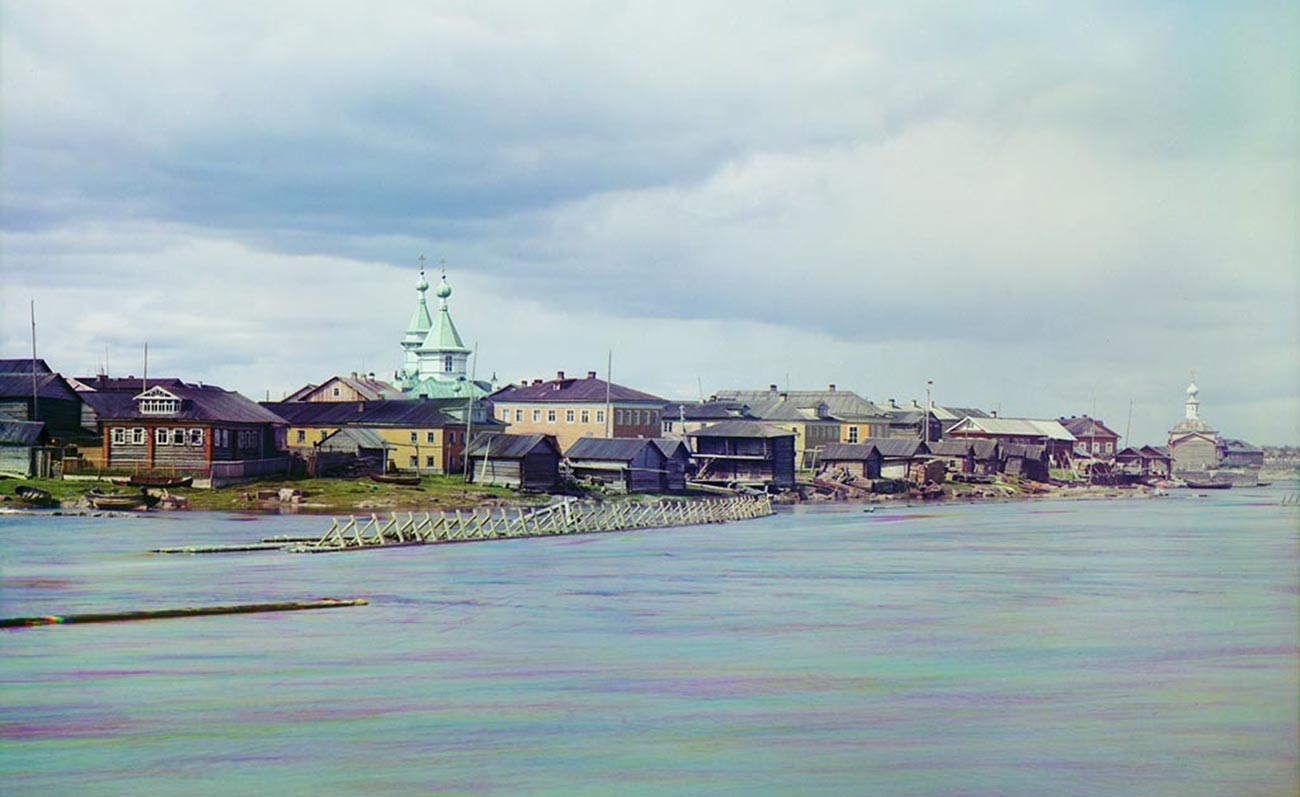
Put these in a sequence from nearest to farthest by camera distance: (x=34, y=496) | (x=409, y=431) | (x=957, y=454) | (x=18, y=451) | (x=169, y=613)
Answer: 1. (x=169, y=613)
2. (x=34, y=496)
3. (x=18, y=451)
4. (x=409, y=431)
5. (x=957, y=454)

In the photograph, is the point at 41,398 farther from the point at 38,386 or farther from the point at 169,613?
the point at 169,613

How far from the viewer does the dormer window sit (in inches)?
3297

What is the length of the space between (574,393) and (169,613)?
9408 centimetres

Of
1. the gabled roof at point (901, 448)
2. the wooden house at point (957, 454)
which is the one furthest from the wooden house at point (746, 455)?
the wooden house at point (957, 454)

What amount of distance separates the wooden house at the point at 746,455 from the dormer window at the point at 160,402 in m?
47.5

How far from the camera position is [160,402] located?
83938mm

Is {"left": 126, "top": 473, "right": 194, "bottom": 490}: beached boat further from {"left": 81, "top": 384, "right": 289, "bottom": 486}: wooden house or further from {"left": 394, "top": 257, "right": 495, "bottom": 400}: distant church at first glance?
{"left": 394, "top": 257, "right": 495, "bottom": 400}: distant church

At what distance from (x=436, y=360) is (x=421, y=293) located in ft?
45.8

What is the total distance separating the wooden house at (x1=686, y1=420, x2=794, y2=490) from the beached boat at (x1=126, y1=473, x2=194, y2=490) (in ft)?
158

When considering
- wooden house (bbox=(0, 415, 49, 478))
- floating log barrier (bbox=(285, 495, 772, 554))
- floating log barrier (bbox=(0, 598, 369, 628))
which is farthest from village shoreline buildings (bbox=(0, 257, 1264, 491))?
floating log barrier (bbox=(0, 598, 369, 628))

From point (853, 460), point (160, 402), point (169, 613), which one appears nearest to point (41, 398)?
point (160, 402)

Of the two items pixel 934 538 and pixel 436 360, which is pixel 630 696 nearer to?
pixel 934 538

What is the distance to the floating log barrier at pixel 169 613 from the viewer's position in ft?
116

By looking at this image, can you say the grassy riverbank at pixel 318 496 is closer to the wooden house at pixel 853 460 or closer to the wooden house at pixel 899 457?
the wooden house at pixel 853 460
